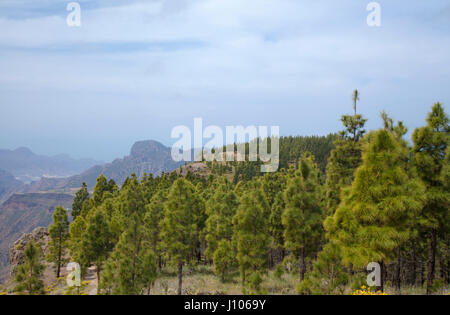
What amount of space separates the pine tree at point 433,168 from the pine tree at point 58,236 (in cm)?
4819

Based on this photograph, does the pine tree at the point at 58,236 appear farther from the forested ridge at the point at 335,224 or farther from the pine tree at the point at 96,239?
the pine tree at the point at 96,239

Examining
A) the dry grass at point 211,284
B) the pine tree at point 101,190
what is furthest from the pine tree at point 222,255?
the pine tree at point 101,190

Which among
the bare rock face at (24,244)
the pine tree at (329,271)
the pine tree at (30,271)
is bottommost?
the bare rock face at (24,244)

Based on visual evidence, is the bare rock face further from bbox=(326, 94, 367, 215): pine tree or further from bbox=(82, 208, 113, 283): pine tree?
bbox=(326, 94, 367, 215): pine tree

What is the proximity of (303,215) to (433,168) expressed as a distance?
9.59 m

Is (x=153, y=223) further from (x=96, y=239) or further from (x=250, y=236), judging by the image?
(x=250, y=236)

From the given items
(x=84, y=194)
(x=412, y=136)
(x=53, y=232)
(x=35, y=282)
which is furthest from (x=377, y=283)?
(x=84, y=194)

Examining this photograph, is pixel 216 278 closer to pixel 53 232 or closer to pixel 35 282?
pixel 35 282

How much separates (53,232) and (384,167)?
48.1 m

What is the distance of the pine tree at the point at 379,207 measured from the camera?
57.3 feet

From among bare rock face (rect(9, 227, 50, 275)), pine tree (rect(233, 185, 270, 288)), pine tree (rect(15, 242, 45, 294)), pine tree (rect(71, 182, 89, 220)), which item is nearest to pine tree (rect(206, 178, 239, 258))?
pine tree (rect(233, 185, 270, 288))

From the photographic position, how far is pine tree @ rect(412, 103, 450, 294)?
21219 millimetres

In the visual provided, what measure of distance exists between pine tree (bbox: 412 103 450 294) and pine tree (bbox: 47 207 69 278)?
48.2 metres

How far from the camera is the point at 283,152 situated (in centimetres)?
14500
